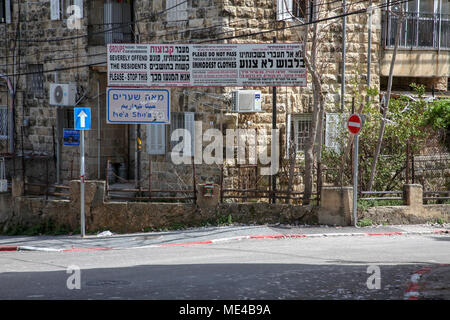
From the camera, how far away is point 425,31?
2095cm

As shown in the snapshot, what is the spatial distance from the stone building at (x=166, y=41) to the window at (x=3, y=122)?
6 centimetres

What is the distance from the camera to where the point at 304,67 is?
55.0ft

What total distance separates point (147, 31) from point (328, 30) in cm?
567

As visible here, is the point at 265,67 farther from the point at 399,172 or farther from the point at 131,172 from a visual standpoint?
the point at 131,172

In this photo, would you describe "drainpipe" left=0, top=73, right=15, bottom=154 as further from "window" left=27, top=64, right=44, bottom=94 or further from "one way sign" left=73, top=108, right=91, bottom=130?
"one way sign" left=73, top=108, right=91, bottom=130

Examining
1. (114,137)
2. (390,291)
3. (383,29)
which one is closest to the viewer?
(390,291)

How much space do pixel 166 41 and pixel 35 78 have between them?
21.1ft

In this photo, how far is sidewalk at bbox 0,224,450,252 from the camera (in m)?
14.6

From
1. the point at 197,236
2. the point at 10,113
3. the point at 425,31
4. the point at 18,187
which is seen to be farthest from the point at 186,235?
the point at 425,31

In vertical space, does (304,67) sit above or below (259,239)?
above

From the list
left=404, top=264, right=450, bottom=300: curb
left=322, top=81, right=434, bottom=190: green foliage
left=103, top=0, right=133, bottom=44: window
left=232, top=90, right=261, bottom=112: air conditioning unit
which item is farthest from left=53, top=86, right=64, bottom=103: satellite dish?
left=404, top=264, right=450, bottom=300: curb

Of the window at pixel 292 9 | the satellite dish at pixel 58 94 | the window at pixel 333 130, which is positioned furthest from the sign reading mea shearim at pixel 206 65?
the satellite dish at pixel 58 94

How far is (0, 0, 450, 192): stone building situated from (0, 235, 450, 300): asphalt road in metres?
4.72
